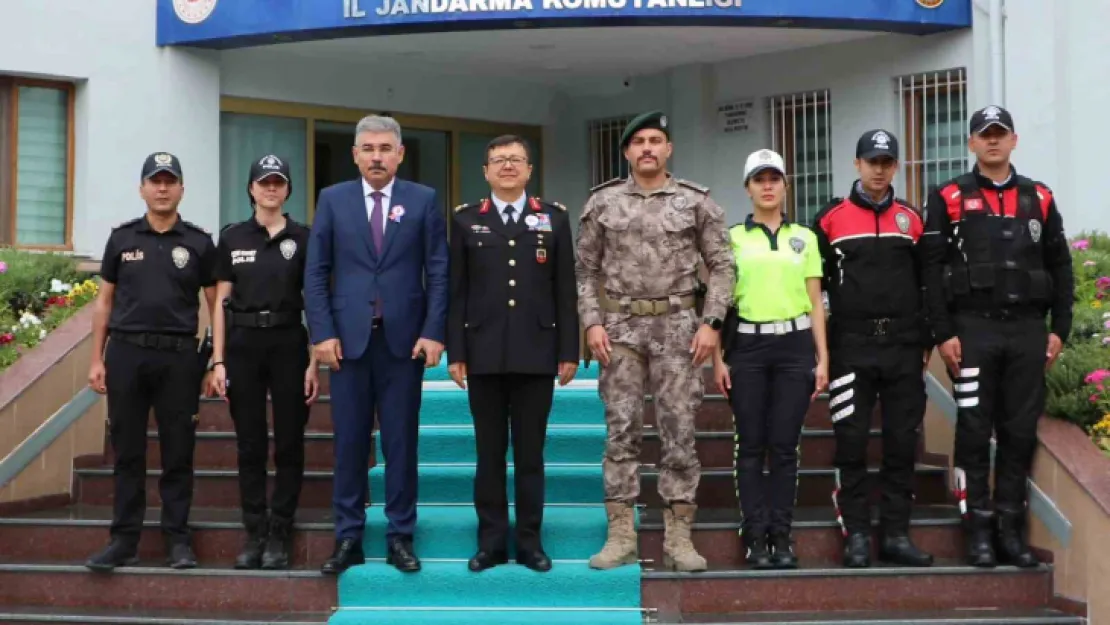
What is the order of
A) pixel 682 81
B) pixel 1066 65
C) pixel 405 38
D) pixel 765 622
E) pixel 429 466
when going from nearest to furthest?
pixel 765 622 < pixel 429 466 < pixel 1066 65 < pixel 405 38 < pixel 682 81

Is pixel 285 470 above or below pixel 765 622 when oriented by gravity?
above

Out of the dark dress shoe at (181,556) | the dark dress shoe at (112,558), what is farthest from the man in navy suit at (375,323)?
the dark dress shoe at (112,558)

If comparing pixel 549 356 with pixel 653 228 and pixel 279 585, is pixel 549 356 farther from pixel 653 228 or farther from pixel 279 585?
pixel 279 585

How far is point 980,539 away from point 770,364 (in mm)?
1278

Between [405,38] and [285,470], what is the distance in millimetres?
5246

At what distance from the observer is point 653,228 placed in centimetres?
594

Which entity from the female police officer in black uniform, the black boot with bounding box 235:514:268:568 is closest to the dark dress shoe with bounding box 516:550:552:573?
the female police officer in black uniform

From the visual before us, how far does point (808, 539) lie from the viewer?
6254 millimetres

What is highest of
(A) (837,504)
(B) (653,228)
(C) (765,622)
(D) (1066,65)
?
(D) (1066,65)

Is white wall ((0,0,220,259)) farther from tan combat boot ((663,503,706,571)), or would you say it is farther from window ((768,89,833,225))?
tan combat boot ((663,503,706,571))

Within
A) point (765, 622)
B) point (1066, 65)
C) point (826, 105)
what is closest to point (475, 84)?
point (826, 105)

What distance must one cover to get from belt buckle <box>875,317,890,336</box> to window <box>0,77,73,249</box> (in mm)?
6770

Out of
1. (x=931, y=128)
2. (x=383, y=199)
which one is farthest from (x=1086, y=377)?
(x=931, y=128)

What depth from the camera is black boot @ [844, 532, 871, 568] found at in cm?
599
